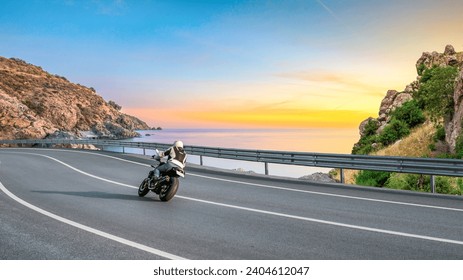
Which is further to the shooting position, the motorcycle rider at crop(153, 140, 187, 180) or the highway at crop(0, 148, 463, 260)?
the motorcycle rider at crop(153, 140, 187, 180)

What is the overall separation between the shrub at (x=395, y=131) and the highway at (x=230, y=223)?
28.5 metres

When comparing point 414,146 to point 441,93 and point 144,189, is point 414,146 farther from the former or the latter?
point 144,189

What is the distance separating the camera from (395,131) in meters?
39.8

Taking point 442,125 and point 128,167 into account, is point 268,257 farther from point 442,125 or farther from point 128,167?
point 442,125

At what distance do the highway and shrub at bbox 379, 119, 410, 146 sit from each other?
2848cm

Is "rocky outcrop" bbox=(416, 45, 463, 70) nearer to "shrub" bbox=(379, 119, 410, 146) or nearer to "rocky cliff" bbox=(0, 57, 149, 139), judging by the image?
"shrub" bbox=(379, 119, 410, 146)

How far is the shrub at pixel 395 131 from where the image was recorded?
39406 mm

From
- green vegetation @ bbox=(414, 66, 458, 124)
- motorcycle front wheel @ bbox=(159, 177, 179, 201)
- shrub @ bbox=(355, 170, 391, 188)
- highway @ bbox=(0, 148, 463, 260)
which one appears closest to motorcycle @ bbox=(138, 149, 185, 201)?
motorcycle front wheel @ bbox=(159, 177, 179, 201)

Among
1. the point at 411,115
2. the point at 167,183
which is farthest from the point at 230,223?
the point at 411,115

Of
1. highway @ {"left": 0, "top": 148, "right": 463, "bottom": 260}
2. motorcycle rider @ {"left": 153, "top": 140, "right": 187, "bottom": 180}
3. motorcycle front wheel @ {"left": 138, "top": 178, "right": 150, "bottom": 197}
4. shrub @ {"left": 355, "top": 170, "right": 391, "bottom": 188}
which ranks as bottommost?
shrub @ {"left": 355, "top": 170, "right": 391, "bottom": 188}

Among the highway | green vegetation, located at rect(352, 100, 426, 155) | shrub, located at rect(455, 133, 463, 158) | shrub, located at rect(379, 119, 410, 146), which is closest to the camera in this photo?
the highway

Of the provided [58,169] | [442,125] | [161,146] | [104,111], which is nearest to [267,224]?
[58,169]

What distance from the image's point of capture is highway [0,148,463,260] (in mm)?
6156

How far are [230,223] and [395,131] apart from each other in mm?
35260
